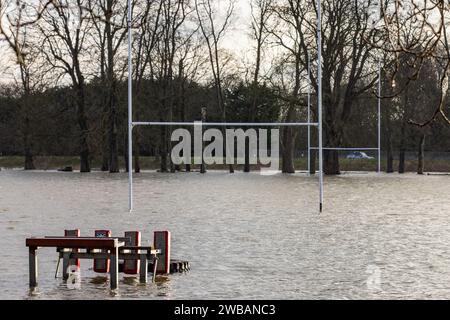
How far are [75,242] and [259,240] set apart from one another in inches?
256

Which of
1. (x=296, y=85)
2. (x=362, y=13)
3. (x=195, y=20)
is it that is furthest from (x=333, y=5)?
(x=195, y=20)

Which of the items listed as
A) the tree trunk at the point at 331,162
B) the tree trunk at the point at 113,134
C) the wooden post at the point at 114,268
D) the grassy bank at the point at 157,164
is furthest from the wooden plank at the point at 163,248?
the grassy bank at the point at 157,164

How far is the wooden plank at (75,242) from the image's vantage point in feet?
34.7

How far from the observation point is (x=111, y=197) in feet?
101

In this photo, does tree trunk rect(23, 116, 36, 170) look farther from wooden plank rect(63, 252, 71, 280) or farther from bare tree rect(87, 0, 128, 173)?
wooden plank rect(63, 252, 71, 280)

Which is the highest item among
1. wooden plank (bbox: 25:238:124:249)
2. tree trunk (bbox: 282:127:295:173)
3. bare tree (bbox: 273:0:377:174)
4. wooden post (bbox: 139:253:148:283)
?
bare tree (bbox: 273:0:377:174)

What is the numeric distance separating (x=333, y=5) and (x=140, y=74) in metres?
11.9

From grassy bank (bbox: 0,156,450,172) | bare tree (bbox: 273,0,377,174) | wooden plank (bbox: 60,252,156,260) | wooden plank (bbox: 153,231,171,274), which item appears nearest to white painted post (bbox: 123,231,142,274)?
wooden plank (bbox: 153,231,171,274)

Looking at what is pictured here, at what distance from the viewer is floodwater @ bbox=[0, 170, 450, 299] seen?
10930 millimetres

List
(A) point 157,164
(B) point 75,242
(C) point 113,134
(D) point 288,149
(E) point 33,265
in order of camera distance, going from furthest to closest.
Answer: (A) point 157,164 → (C) point 113,134 → (D) point 288,149 → (E) point 33,265 → (B) point 75,242

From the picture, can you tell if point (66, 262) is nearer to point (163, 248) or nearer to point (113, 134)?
point (163, 248)

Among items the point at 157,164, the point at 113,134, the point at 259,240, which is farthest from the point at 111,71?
the point at 259,240

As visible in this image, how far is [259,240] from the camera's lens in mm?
16797

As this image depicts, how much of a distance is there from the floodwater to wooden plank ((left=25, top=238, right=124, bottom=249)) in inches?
20.5
